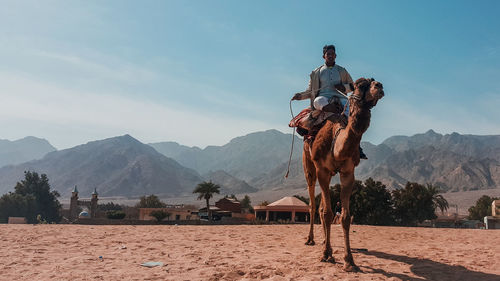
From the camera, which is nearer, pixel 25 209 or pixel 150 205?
pixel 25 209

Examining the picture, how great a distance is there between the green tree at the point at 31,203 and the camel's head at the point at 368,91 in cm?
7227

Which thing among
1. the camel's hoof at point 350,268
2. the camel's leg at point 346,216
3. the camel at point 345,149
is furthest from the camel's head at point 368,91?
the camel's hoof at point 350,268

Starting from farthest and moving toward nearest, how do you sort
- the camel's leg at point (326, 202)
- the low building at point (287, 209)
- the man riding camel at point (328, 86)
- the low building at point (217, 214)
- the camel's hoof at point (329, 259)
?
the low building at point (217, 214), the low building at point (287, 209), the man riding camel at point (328, 86), the camel's leg at point (326, 202), the camel's hoof at point (329, 259)

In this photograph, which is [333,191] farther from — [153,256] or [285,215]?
[153,256]

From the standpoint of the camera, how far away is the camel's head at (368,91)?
6.02m

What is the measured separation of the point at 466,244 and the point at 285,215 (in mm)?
41801

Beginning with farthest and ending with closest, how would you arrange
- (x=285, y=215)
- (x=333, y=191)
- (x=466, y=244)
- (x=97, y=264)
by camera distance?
1. (x=285, y=215)
2. (x=333, y=191)
3. (x=466, y=244)
4. (x=97, y=264)

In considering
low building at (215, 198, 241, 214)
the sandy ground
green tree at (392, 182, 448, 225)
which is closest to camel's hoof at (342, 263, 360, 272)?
the sandy ground

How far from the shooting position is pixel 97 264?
6.94 meters

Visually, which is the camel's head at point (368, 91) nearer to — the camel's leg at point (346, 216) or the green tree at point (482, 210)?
the camel's leg at point (346, 216)

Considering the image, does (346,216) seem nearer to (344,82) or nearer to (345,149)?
(345,149)

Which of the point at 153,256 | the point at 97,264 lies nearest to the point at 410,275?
the point at 153,256

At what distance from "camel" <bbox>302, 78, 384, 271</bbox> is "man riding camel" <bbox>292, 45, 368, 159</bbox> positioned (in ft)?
1.73

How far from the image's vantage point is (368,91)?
20.3ft
